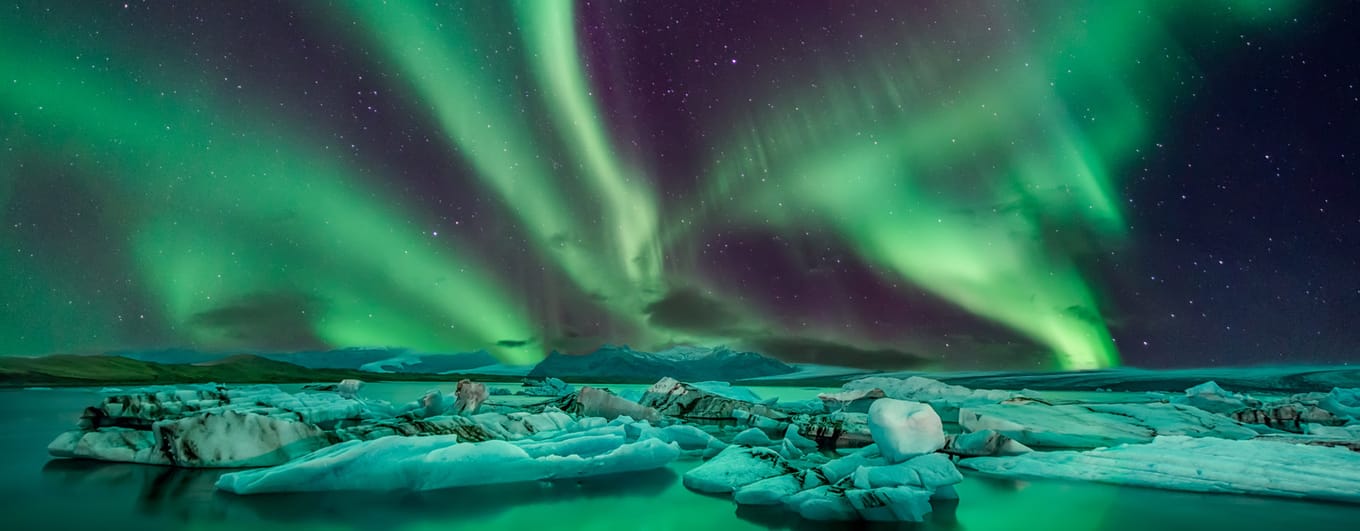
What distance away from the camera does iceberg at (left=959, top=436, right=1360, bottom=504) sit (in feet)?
32.9

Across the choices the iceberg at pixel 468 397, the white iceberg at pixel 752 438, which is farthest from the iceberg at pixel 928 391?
the white iceberg at pixel 752 438

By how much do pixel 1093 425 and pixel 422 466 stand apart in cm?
1712

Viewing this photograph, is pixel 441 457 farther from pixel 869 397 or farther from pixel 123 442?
pixel 869 397

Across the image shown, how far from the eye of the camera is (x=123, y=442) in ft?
40.2

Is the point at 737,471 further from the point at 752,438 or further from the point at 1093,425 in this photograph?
the point at 1093,425

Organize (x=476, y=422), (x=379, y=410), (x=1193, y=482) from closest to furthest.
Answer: (x=1193, y=482), (x=476, y=422), (x=379, y=410)

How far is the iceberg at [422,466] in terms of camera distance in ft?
30.9

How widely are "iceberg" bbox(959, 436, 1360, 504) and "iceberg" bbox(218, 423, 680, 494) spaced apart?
7.53 metres

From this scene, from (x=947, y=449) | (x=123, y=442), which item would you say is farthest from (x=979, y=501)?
(x=123, y=442)

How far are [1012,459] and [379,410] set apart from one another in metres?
19.0

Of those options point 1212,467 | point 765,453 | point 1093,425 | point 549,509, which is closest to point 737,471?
point 765,453

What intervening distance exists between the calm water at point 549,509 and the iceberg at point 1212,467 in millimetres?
376

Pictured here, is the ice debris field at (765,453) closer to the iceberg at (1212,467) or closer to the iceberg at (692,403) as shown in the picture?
the iceberg at (1212,467)

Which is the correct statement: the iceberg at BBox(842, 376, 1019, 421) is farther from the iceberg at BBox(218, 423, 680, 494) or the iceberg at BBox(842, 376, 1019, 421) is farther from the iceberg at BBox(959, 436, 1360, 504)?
the iceberg at BBox(218, 423, 680, 494)
